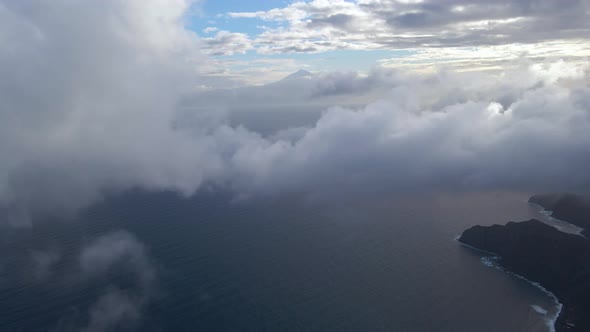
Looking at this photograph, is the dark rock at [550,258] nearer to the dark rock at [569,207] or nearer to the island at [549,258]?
the island at [549,258]

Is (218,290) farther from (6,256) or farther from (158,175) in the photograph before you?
(158,175)

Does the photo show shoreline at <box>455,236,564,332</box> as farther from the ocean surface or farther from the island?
the ocean surface

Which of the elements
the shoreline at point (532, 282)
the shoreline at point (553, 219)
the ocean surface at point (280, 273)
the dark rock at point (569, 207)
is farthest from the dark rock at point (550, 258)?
the dark rock at point (569, 207)

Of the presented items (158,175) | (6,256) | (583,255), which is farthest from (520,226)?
(158,175)

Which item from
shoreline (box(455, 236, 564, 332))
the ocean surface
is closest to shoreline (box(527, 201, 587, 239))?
the ocean surface

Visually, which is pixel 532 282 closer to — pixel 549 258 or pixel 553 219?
pixel 549 258

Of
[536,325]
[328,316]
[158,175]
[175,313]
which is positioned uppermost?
[158,175]

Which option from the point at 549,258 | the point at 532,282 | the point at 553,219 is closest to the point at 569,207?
the point at 553,219
